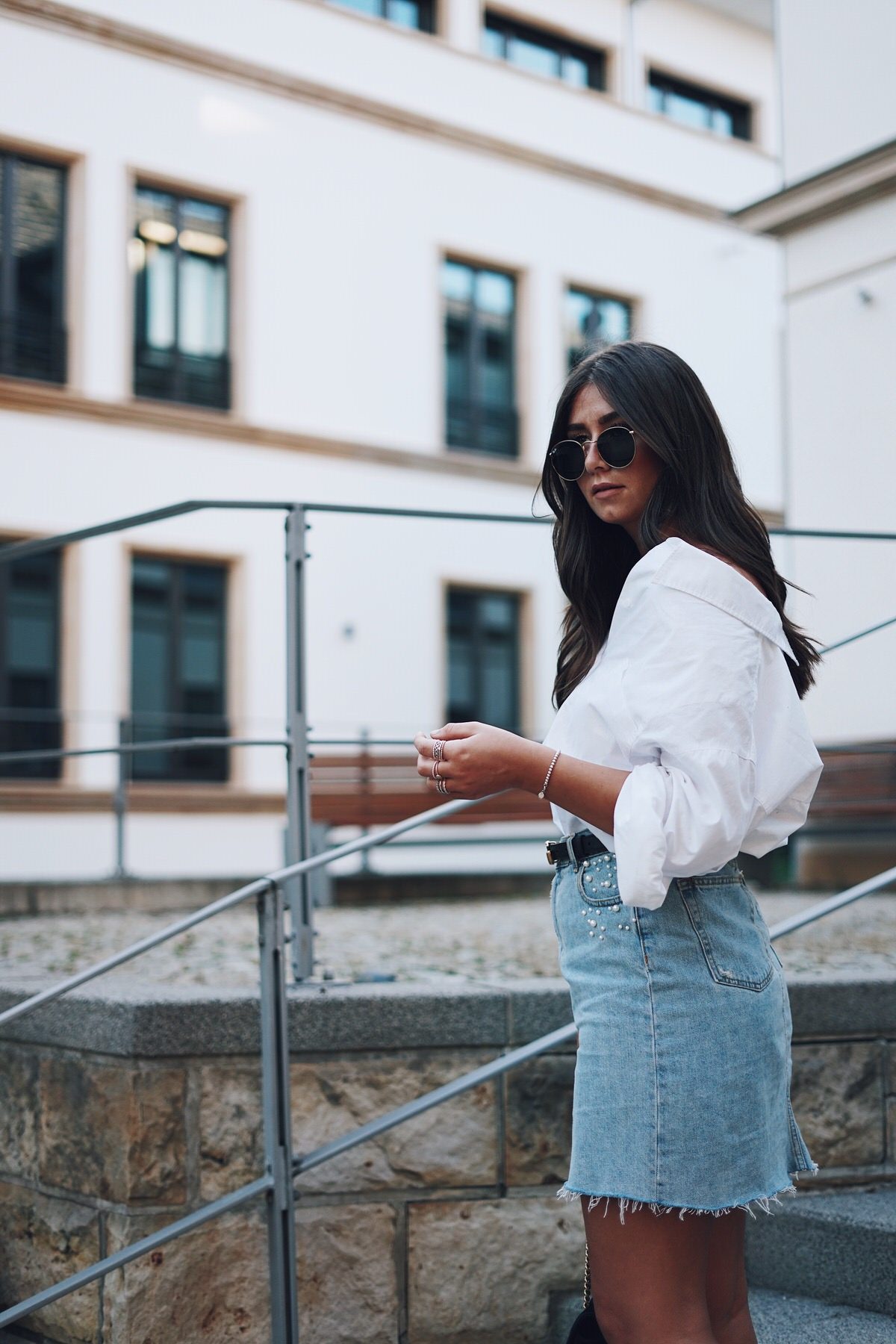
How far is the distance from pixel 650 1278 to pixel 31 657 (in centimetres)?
1166

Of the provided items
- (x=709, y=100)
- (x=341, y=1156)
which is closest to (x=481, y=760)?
(x=341, y=1156)

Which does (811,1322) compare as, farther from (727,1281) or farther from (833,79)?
(833,79)

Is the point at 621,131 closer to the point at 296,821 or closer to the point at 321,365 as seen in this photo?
the point at 321,365

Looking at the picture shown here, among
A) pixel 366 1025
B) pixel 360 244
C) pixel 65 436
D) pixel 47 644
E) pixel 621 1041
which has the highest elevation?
pixel 360 244

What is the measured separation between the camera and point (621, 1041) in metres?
1.86

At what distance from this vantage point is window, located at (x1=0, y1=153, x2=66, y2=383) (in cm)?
1298

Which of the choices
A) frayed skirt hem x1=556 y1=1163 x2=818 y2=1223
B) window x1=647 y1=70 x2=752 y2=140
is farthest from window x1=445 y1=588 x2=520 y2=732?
frayed skirt hem x1=556 y1=1163 x2=818 y2=1223

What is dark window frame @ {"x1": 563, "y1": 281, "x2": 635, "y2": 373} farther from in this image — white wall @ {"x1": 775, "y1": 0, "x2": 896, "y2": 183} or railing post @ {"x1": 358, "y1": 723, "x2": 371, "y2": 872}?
railing post @ {"x1": 358, "y1": 723, "x2": 371, "y2": 872}

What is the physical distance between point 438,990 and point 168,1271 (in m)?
0.79

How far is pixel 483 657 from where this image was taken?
51.1ft

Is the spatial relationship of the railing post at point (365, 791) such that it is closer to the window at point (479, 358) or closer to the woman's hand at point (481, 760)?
the window at point (479, 358)

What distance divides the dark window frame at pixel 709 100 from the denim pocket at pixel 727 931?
1674cm

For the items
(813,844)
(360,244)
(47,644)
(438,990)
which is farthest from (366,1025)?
(360,244)

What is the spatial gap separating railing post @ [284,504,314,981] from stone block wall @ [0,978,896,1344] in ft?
0.49
